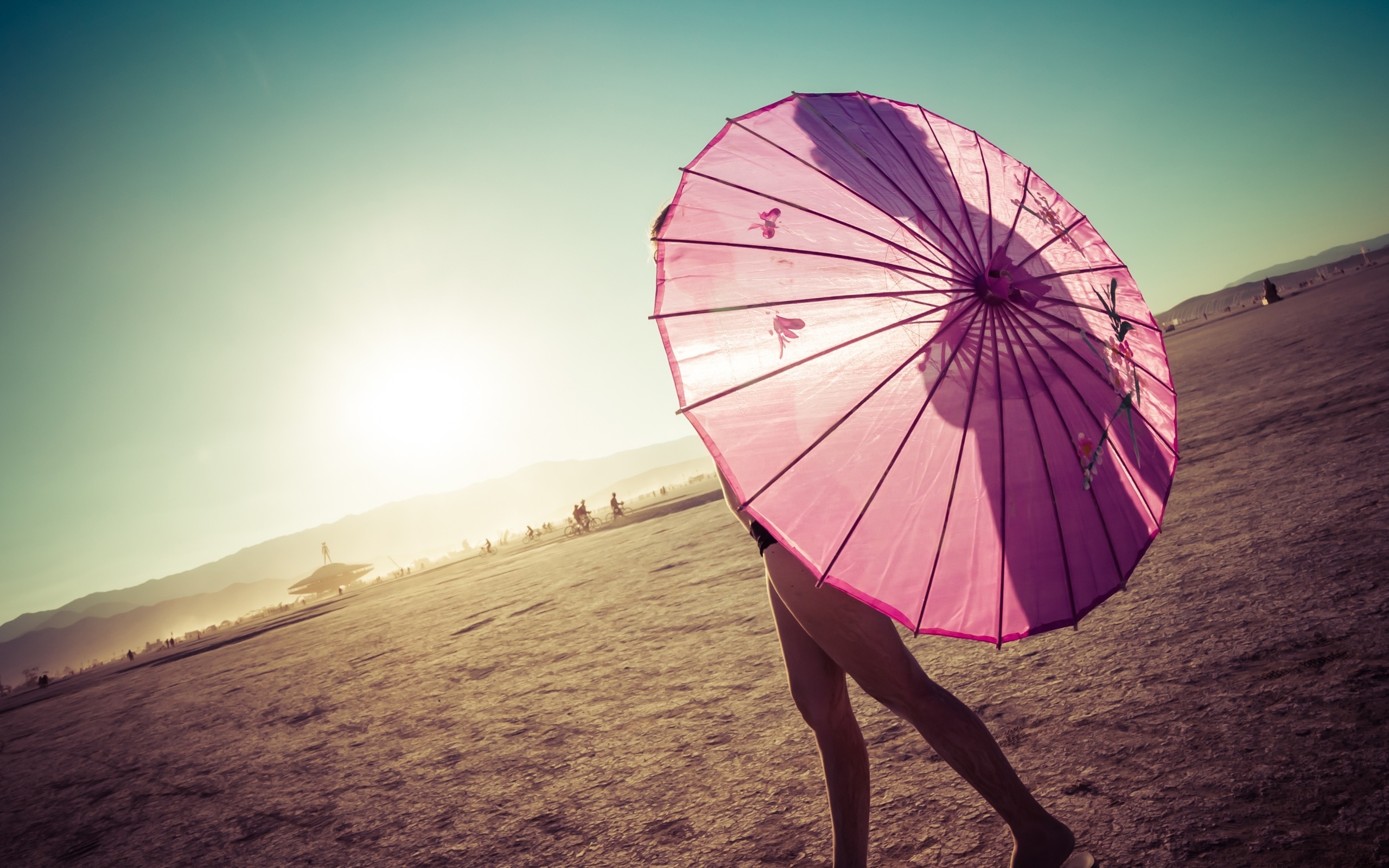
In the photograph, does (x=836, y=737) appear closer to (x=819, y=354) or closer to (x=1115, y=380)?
(x=819, y=354)

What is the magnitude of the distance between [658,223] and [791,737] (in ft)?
7.70

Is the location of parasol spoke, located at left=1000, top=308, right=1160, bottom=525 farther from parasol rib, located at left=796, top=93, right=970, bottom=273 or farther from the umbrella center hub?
parasol rib, located at left=796, top=93, right=970, bottom=273

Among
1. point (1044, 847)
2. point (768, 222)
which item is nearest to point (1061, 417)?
point (768, 222)

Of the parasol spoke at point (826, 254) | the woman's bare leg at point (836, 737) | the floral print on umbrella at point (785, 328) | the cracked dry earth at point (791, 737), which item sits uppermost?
the parasol spoke at point (826, 254)

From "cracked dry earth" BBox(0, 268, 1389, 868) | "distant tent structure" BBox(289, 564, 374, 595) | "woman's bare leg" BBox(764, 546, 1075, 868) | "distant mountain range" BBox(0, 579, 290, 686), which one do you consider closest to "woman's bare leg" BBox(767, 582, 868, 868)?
"woman's bare leg" BBox(764, 546, 1075, 868)

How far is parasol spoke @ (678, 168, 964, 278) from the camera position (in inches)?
61.0

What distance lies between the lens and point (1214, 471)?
552 centimetres

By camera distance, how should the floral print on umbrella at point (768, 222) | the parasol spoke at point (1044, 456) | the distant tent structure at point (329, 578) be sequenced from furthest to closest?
the distant tent structure at point (329, 578), the floral print on umbrella at point (768, 222), the parasol spoke at point (1044, 456)

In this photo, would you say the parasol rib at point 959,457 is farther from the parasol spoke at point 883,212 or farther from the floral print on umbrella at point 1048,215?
the floral print on umbrella at point 1048,215

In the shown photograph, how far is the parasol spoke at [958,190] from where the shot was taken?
5.35 ft

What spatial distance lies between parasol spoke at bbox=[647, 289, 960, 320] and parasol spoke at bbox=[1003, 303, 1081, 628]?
0.22 m

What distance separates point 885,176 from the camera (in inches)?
66.6

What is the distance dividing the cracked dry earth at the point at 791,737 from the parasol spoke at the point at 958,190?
1663 millimetres

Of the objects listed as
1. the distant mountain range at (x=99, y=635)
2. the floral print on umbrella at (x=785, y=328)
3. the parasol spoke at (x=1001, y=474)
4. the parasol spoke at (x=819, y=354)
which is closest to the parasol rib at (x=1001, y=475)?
the parasol spoke at (x=1001, y=474)
